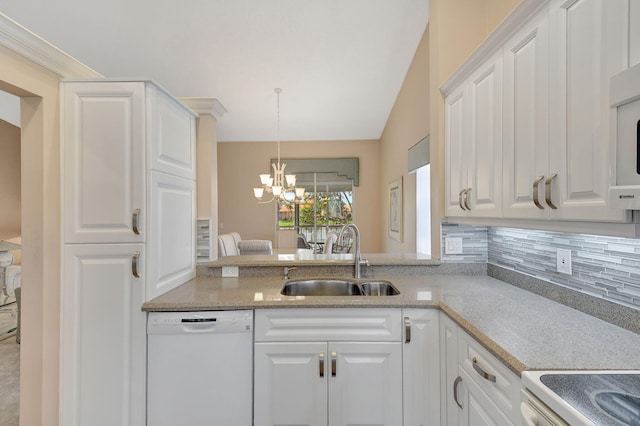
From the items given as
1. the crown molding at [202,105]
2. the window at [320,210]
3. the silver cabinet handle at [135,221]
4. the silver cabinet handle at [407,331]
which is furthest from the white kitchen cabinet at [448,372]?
the window at [320,210]

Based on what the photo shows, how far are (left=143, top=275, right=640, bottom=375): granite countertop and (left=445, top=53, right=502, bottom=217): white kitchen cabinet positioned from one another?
1.44 feet

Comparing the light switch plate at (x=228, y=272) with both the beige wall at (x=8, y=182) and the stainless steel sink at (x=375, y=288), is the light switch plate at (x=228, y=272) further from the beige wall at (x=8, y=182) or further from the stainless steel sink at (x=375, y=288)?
the beige wall at (x=8, y=182)

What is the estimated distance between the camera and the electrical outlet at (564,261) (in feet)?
4.34

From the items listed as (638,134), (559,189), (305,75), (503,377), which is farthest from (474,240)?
(305,75)

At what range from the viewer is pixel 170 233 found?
1712mm

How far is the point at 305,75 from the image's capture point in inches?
165

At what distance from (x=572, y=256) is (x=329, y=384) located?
127 centimetres

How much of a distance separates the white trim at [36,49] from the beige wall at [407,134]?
3331 millimetres

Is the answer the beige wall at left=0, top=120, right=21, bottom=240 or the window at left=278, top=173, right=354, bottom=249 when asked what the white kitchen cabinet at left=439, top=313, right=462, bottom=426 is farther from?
the beige wall at left=0, top=120, right=21, bottom=240

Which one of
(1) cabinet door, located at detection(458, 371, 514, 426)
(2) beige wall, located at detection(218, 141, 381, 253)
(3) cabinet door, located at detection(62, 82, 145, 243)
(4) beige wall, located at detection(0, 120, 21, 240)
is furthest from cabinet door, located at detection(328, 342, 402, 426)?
(4) beige wall, located at detection(0, 120, 21, 240)

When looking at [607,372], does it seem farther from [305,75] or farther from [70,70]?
[305,75]

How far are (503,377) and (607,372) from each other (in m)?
0.26

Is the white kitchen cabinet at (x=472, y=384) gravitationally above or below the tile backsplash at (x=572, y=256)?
below

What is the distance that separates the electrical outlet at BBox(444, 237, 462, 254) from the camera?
2.00 m
